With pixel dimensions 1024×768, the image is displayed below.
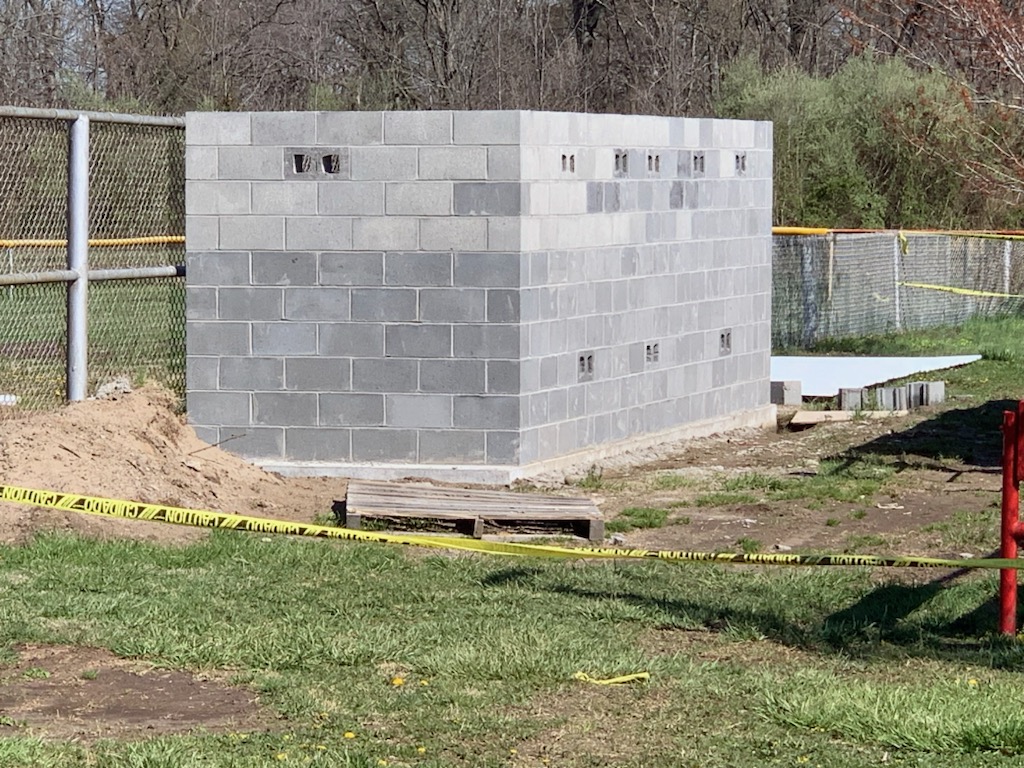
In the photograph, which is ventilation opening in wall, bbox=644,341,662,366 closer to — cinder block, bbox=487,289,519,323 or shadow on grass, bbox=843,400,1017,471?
shadow on grass, bbox=843,400,1017,471

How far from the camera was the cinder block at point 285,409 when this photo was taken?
11938mm

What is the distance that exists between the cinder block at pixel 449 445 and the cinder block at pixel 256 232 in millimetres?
1593

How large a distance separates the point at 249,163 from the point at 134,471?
2625 mm

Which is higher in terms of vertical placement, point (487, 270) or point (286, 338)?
point (487, 270)

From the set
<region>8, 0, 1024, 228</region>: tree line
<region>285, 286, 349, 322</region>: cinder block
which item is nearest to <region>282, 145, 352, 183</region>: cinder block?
<region>285, 286, 349, 322</region>: cinder block

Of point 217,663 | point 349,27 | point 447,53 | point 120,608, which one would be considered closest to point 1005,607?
point 217,663

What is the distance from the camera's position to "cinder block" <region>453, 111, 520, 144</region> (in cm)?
1169

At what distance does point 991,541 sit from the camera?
9.80 m

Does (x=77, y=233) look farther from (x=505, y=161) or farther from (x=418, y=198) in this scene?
(x=505, y=161)

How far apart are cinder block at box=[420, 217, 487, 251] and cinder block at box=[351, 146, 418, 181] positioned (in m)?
0.35

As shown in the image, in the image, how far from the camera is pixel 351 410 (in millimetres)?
11898

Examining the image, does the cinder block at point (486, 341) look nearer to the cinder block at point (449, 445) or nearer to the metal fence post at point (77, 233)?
the cinder block at point (449, 445)

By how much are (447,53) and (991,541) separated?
25724 millimetres

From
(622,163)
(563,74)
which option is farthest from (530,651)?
(563,74)
